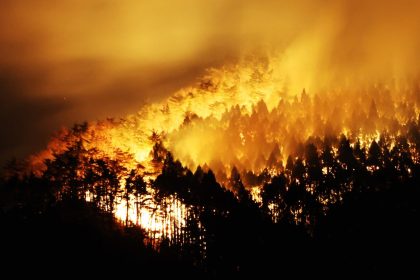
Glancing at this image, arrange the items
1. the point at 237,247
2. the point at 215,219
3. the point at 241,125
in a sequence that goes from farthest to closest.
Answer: the point at 241,125, the point at 215,219, the point at 237,247

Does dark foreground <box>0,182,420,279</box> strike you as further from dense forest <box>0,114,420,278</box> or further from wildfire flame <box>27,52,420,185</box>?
wildfire flame <box>27,52,420,185</box>

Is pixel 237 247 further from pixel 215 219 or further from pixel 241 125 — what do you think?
pixel 241 125

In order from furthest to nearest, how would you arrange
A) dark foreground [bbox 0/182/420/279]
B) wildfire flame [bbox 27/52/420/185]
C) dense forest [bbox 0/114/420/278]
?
wildfire flame [bbox 27/52/420/185], dense forest [bbox 0/114/420/278], dark foreground [bbox 0/182/420/279]

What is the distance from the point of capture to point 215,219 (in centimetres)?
6041

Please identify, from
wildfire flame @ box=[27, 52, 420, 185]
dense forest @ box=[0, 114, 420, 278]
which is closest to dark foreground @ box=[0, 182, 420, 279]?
dense forest @ box=[0, 114, 420, 278]

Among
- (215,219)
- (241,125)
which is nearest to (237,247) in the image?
(215,219)

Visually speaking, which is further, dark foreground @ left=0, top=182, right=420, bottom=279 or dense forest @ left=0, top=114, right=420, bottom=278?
dense forest @ left=0, top=114, right=420, bottom=278

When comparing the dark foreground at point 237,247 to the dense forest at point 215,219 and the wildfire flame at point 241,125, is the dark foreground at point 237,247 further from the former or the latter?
the wildfire flame at point 241,125

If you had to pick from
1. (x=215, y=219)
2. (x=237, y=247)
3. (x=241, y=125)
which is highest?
(x=241, y=125)

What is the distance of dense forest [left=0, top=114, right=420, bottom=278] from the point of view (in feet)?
179

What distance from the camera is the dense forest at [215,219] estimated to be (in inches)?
2153

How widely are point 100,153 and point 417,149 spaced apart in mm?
50805

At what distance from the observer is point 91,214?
209 feet

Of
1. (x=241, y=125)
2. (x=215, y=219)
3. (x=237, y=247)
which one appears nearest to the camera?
(x=237, y=247)
